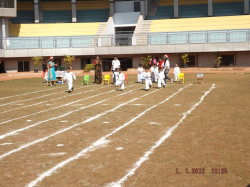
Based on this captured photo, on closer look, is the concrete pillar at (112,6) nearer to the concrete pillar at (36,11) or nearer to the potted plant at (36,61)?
the concrete pillar at (36,11)

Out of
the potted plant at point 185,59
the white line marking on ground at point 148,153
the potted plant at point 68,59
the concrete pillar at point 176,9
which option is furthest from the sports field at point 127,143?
the concrete pillar at point 176,9

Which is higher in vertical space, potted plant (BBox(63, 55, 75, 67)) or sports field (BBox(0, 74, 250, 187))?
potted plant (BBox(63, 55, 75, 67))

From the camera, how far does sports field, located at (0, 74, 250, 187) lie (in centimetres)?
757

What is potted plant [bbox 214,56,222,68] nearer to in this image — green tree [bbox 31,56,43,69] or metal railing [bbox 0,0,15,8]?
green tree [bbox 31,56,43,69]

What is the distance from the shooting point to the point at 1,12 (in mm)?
44469

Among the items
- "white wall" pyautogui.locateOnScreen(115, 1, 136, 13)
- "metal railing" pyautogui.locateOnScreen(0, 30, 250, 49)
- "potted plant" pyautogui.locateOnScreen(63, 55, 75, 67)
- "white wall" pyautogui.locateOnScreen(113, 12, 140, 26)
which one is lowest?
"potted plant" pyautogui.locateOnScreen(63, 55, 75, 67)

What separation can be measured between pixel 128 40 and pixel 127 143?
112 ft

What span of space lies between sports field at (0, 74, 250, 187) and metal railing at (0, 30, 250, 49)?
24.5 meters

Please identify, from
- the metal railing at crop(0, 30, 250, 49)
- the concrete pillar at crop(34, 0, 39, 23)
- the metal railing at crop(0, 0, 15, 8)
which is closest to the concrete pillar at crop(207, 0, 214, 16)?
the metal railing at crop(0, 30, 250, 49)

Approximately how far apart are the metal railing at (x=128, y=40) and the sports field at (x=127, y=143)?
80.4 ft

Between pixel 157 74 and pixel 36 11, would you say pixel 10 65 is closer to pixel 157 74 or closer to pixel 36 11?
pixel 36 11

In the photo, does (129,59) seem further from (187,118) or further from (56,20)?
(187,118)

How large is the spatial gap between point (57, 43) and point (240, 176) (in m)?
38.5

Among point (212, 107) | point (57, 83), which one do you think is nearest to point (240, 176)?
point (212, 107)
